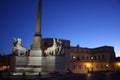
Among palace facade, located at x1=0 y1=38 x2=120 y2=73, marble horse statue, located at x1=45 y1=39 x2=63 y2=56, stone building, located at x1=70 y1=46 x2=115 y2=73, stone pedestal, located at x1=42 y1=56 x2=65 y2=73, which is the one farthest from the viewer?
stone building, located at x1=70 y1=46 x2=115 y2=73

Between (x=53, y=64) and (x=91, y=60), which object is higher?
(x=91, y=60)

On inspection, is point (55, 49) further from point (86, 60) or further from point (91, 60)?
point (91, 60)

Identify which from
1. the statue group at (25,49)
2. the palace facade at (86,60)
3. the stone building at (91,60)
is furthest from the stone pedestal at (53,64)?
the stone building at (91,60)

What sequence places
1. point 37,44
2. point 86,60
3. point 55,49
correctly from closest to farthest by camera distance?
point 37,44
point 55,49
point 86,60

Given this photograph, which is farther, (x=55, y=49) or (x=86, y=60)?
(x=86, y=60)

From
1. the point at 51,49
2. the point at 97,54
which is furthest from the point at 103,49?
the point at 51,49

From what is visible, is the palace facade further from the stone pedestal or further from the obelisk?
the obelisk

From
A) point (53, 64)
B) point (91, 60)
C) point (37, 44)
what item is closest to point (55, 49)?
point (53, 64)

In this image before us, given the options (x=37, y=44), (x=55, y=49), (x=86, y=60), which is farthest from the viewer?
(x=86, y=60)

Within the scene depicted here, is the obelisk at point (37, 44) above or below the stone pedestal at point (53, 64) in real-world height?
above

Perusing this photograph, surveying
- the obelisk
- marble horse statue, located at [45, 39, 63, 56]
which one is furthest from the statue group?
the obelisk

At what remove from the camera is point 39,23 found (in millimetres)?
31359

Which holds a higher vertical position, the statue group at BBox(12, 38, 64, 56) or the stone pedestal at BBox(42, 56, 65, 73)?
the statue group at BBox(12, 38, 64, 56)

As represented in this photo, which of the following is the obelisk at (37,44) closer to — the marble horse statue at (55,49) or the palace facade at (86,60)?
the marble horse statue at (55,49)
